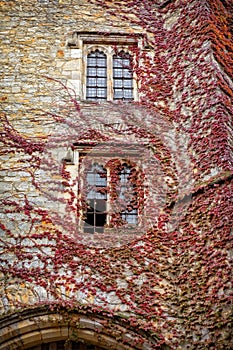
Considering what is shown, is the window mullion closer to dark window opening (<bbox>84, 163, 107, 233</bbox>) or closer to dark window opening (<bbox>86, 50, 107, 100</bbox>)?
dark window opening (<bbox>86, 50, 107, 100</bbox>)

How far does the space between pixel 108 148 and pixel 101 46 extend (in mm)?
2549

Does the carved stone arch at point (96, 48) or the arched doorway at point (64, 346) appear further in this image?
the carved stone arch at point (96, 48)

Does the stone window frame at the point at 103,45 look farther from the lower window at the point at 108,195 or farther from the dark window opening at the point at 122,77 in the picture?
the lower window at the point at 108,195

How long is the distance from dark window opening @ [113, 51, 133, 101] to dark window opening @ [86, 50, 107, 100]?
7.9 inches

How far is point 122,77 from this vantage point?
10.1 meters

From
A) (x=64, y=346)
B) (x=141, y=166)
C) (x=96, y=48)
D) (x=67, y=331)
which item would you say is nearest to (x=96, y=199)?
(x=141, y=166)

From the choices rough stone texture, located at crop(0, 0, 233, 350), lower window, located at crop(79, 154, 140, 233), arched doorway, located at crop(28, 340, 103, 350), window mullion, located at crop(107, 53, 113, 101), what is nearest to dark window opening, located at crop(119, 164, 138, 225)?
lower window, located at crop(79, 154, 140, 233)

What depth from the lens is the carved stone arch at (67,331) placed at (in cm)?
740

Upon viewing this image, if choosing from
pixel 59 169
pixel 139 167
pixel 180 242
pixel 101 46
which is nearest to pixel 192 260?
pixel 180 242

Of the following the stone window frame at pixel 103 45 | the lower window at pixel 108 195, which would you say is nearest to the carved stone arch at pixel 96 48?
the stone window frame at pixel 103 45

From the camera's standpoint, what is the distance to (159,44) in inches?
408

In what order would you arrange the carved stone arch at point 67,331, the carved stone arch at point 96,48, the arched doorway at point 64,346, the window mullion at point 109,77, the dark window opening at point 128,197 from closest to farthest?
the carved stone arch at point 67,331 → the arched doorway at point 64,346 → the dark window opening at point 128,197 → the window mullion at point 109,77 → the carved stone arch at point 96,48

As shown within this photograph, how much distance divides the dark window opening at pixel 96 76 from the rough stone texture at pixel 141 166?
24 centimetres

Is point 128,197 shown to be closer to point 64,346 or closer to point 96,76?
point 64,346
